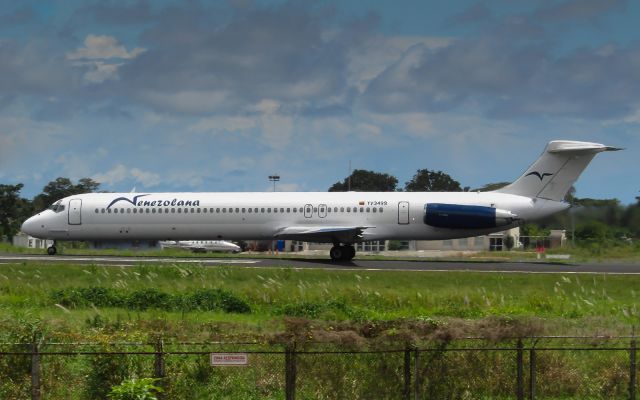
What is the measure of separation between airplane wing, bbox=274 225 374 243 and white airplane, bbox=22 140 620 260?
0.17 feet

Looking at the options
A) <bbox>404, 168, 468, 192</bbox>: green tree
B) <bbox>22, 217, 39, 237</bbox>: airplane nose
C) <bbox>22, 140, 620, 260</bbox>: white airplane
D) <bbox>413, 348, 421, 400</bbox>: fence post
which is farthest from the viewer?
<bbox>404, 168, 468, 192</bbox>: green tree

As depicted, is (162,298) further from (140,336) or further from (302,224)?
(302,224)

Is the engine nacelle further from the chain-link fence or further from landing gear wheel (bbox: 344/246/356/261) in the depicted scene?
the chain-link fence

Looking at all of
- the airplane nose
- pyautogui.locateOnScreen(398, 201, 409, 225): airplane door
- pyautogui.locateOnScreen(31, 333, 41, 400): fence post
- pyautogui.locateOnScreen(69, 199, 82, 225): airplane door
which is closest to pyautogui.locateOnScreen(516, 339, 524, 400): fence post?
pyautogui.locateOnScreen(31, 333, 41, 400): fence post

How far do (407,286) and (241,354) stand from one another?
18234mm

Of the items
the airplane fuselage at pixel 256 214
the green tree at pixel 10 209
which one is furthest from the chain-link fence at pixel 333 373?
the green tree at pixel 10 209

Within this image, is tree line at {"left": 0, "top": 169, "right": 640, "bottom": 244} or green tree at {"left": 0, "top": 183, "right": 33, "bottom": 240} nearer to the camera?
tree line at {"left": 0, "top": 169, "right": 640, "bottom": 244}

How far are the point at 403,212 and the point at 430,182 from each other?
92.0m

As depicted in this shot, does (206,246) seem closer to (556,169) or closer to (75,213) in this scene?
(75,213)

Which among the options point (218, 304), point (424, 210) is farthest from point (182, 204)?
point (218, 304)

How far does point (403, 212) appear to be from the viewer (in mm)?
42719

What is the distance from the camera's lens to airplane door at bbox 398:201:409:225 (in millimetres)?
42688

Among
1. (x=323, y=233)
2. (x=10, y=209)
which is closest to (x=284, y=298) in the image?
(x=323, y=233)

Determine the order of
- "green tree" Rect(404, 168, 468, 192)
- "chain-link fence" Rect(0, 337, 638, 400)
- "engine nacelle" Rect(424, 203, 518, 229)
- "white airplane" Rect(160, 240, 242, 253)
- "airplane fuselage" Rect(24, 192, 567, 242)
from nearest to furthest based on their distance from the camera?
"chain-link fence" Rect(0, 337, 638, 400), "engine nacelle" Rect(424, 203, 518, 229), "airplane fuselage" Rect(24, 192, 567, 242), "white airplane" Rect(160, 240, 242, 253), "green tree" Rect(404, 168, 468, 192)
